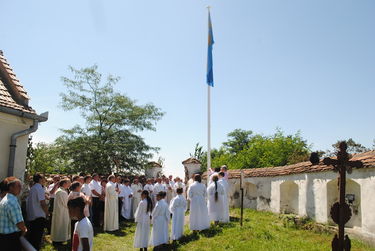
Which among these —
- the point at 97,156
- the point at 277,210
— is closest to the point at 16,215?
the point at 277,210

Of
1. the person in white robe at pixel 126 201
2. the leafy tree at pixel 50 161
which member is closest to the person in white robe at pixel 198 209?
the person in white robe at pixel 126 201

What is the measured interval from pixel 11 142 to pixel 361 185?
8699 mm

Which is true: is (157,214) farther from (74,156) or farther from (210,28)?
(74,156)

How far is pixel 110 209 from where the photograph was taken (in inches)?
481

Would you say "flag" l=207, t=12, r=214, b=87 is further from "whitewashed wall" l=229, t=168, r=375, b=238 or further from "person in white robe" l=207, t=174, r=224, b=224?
"person in white robe" l=207, t=174, r=224, b=224

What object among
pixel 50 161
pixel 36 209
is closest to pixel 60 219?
pixel 36 209

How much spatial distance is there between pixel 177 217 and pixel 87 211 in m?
2.70

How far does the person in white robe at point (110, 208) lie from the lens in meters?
12.1

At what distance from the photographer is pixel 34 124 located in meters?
8.33

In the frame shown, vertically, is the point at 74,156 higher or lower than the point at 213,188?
higher

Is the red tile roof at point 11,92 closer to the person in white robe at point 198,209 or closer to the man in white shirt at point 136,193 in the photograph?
the person in white robe at point 198,209

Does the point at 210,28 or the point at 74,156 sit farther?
the point at 74,156

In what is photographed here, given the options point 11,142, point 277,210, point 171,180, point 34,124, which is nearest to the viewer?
point 11,142

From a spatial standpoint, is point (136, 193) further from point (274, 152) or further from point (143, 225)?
point (274, 152)
